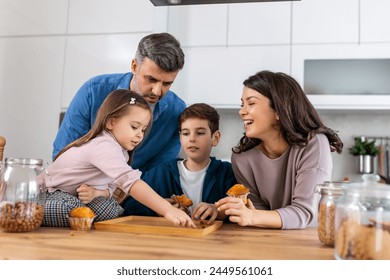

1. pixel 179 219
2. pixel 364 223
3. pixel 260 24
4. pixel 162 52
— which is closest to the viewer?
pixel 364 223

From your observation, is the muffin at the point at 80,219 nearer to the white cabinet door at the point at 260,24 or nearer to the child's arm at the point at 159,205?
the child's arm at the point at 159,205

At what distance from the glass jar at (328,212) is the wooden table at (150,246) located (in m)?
0.03

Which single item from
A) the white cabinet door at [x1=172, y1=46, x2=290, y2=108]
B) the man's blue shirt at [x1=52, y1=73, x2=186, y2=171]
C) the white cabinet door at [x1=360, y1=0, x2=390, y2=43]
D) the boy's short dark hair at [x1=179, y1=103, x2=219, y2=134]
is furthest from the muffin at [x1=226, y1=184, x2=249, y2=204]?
the white cabinet door at [x1=360, y1=0, x2=390, y2=43]

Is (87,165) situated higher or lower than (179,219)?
higher

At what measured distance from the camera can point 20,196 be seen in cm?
90

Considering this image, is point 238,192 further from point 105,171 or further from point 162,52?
point 162,52

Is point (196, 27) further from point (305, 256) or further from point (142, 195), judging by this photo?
point (305, 256)

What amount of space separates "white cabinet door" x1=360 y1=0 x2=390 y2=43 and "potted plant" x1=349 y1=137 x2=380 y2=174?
74 cm

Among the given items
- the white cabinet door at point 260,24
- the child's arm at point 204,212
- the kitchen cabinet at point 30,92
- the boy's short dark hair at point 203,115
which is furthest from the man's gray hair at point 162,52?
the kitchen cabinet at point 30,92

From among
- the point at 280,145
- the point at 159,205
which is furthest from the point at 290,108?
the point at 159,205

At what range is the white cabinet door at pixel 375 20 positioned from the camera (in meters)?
2.74

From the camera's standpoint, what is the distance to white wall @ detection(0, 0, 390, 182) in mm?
2791

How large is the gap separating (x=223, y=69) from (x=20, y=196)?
2.19m

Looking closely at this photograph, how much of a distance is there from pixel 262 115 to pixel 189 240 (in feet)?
2.20
